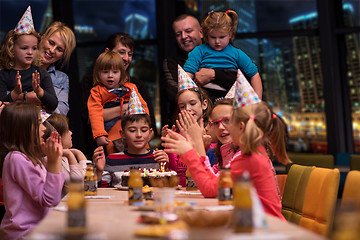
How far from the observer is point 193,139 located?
272 cm

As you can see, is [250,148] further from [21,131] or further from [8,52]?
[8,52]

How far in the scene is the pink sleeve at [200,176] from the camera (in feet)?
8.00

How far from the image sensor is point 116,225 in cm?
163

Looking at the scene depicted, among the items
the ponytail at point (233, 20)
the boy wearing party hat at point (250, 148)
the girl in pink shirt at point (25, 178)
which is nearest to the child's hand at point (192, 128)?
the boy wearing party hat at point (250, 148)

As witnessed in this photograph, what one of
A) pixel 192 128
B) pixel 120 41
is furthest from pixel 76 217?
pixel 120 41

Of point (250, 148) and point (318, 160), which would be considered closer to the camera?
point (250, 148)

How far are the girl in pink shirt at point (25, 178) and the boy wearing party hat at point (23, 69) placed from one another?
3.36 feet

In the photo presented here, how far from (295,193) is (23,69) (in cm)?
233

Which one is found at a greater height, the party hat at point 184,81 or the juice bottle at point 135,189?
the party hat at point 184,81

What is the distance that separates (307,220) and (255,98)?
0.76 metres

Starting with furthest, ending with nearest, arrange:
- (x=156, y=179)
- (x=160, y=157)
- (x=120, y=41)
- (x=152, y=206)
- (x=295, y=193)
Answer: (x=120, y=41)
(x=160, y=157)
(x=156, y=179)
(x=295, y=193)
(x=152, y=206)

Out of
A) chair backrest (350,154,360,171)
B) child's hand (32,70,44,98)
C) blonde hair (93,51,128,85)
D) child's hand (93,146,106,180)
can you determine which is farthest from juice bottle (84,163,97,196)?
chair backrest (350,154,360,171)

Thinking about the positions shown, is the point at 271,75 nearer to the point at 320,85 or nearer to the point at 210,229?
the point at 320,85

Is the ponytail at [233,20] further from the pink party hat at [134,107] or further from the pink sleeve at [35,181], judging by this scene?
the pink sleeve at [35,181]
